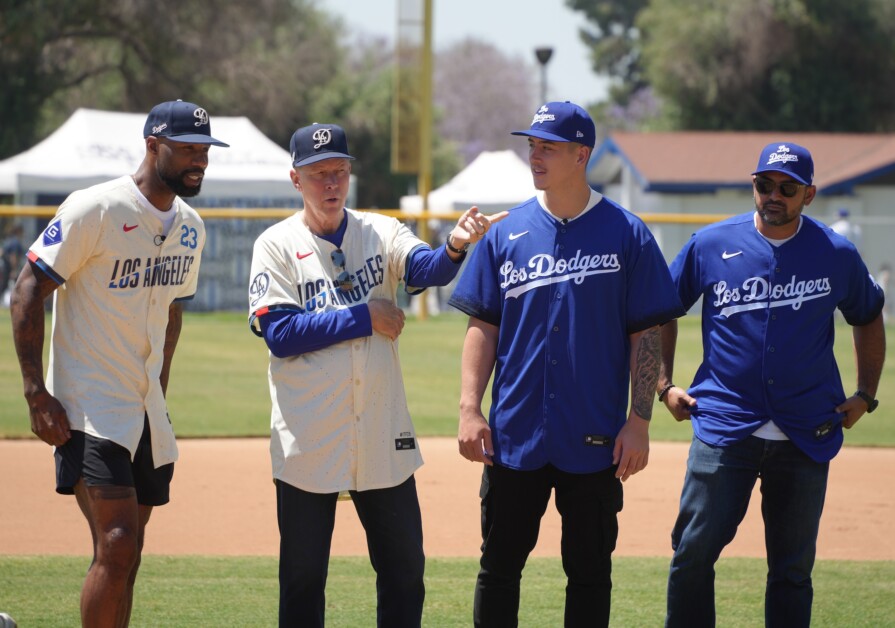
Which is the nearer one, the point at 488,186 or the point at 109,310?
the point at 109,310

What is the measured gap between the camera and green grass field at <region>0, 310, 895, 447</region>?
497 inches

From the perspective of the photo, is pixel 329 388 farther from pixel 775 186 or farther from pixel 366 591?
pixel 366 591

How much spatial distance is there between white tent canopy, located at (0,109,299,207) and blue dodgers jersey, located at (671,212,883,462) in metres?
19.7

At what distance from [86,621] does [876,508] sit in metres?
6.49

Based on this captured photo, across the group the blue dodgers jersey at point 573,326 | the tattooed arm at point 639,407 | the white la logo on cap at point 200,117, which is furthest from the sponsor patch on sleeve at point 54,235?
the tattooed arm at point 639,407

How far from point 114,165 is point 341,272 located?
21286 mm

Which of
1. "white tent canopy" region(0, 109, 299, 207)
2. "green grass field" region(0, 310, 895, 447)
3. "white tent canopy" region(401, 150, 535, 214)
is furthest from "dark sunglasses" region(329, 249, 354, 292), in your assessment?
"white tent canopy" region(401, 150, 535, 214)

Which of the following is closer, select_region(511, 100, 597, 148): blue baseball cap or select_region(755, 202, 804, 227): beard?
select_region(511, 100, 597, 148): blue baseball cap

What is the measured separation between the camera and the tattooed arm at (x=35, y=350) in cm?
484

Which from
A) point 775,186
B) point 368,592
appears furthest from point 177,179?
point 368,592

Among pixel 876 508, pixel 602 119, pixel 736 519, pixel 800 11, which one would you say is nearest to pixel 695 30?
pixel 800 11

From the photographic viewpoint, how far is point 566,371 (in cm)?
481

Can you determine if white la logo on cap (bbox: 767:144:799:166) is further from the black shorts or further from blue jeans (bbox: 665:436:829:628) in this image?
the black shorts

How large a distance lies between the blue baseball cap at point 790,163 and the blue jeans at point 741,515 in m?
1.06
